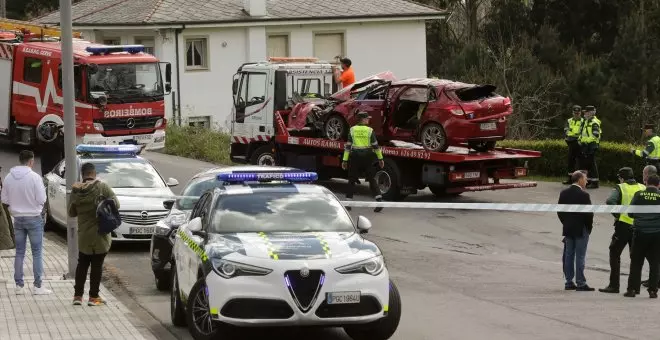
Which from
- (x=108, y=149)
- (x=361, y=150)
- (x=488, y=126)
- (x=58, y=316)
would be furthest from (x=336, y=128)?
(x=58, y=316)

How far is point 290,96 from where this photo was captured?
28.6 metres

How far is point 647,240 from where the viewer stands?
16.1 meters

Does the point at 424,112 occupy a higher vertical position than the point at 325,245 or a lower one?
higher

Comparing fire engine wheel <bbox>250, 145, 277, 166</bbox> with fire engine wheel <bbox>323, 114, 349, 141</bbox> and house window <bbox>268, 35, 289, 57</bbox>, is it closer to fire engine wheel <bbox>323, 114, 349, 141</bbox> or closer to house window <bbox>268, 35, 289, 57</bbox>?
fire engine wheel <bbox>323, 114, 349, 141</bbox>

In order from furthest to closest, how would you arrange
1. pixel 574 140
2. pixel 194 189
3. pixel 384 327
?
pixel 574 140
pixel 194 189
pixel 384 327

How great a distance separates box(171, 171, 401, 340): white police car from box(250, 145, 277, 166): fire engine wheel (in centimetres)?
1523

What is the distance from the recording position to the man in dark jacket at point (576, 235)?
16531 millimetres

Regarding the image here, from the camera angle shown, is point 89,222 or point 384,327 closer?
point 384,327

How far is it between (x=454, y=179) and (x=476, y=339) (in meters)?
11.9

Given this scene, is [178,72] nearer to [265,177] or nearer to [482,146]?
[482,146]

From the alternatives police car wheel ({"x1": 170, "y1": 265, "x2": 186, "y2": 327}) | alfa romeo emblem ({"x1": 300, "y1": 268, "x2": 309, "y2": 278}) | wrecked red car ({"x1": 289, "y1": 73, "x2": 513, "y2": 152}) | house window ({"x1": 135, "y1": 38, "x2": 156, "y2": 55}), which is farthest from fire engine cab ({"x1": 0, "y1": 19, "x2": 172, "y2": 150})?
alfa romeo emblem ({"x1": 300, "y1": 268, "x2": 309, "y2": 278})

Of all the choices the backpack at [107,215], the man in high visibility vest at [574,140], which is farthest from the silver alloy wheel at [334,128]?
the backpack at [107,215]

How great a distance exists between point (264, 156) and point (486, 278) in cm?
1216

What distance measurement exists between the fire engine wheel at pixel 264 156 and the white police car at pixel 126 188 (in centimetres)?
639
